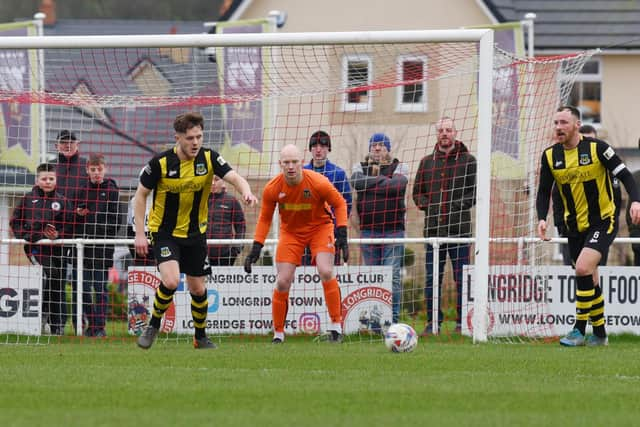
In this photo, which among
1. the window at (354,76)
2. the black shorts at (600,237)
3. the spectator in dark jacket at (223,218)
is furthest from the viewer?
the window at (354,76)

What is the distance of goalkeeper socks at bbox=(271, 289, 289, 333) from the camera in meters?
12.7

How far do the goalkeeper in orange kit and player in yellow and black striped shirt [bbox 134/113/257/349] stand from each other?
856 mm

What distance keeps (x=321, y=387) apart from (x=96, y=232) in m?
6.78

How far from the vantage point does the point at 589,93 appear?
35219 millimetres

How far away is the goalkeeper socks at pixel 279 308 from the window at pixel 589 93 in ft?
77.7

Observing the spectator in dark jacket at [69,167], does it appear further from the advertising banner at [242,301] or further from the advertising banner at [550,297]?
the advertising banner at [550,297]

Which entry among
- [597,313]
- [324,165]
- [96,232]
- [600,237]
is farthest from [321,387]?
[96,232]

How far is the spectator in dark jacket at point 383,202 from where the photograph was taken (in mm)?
14078

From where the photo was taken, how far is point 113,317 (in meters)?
14.7

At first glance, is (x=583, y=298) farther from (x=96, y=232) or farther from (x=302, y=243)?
(x=96, y=232)

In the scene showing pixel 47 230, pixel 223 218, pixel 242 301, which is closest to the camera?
pixel 47 230

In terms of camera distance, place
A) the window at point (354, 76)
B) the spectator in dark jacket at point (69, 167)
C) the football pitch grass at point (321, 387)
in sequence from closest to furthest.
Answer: the football pitch grass at point (321, 387) < the spectator in dark jacket at point (69, 167) < the window at point (354, 76)

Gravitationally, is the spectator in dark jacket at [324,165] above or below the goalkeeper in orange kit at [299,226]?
above

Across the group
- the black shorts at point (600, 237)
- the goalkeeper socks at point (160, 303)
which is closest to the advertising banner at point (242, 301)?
the goalkeeper socks at point (160, 303)
